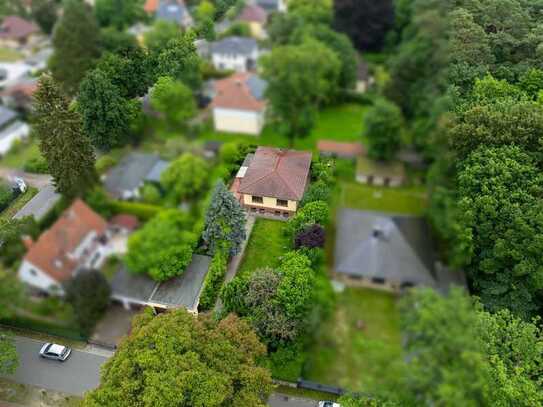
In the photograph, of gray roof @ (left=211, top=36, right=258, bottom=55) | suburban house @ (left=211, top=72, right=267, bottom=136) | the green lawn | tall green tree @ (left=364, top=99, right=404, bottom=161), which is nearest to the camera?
the green lawn

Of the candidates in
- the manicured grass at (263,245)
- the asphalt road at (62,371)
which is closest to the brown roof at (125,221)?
the manicured grass at (263,245)

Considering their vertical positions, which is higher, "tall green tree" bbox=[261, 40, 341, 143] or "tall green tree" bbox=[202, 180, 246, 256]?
"tall green tree" bbox=[202, 180, 246, 256]

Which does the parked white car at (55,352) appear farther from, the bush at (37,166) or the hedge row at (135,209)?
the hedge row at (135,209)

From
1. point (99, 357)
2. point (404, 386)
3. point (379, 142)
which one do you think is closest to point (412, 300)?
point (404, 386)

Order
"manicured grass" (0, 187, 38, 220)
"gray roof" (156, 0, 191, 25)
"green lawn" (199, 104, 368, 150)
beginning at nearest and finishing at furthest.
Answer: "manicured grass" (0, 187, 38, 220), "green lawn" (199, 104, 368, 150), "gray roof" (156, 0, 191, 25)

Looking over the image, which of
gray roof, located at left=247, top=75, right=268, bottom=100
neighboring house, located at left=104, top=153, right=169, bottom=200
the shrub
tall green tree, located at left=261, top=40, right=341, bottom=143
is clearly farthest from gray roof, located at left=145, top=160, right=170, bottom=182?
gray roof, located at left=247, top=75, right=268, bottom=100

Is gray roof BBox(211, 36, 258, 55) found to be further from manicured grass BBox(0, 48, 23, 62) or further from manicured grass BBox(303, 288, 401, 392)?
manicured grass BBox(303, 288, 401, 392)

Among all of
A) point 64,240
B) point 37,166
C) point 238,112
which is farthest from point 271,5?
point 64,240

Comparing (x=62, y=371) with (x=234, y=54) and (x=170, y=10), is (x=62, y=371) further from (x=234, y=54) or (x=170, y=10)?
(x=170, y=10)
